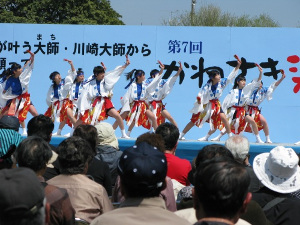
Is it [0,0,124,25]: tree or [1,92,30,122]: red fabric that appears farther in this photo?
[0,0,124,25]: tree

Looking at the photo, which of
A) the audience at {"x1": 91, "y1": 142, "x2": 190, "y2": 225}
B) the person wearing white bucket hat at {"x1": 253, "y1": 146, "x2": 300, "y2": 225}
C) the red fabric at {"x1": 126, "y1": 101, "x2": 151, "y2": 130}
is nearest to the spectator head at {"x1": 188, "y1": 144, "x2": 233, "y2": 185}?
the person wearing white bucket hat at {"x1": 253, "y1": 146, "x2": 300, "y2": 225}

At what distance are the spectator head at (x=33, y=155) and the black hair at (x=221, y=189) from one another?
3.09 ft

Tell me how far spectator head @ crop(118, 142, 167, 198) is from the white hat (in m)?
0.56

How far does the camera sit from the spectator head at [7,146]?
3.38 metres

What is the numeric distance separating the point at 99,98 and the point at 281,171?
745 centimetres

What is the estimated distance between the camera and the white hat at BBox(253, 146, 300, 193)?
240 cm

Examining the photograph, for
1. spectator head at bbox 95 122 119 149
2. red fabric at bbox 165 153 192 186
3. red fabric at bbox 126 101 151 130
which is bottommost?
red fabric at bbox 126 101 151 130

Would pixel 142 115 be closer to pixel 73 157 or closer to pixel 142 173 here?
pixel 73 157

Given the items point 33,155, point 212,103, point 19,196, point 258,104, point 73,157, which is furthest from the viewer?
point 258,104

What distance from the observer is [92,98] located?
9797 millimetres

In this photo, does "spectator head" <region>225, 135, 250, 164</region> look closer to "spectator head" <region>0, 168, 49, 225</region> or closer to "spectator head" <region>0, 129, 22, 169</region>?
"spectator head" <region>0, 129, 22, 169</region>

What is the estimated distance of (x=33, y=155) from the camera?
2.54m

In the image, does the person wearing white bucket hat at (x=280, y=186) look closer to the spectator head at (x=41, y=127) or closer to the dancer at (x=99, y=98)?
the spectator head at (x=41, y=127)

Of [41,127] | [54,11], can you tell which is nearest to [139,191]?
[41,127]
